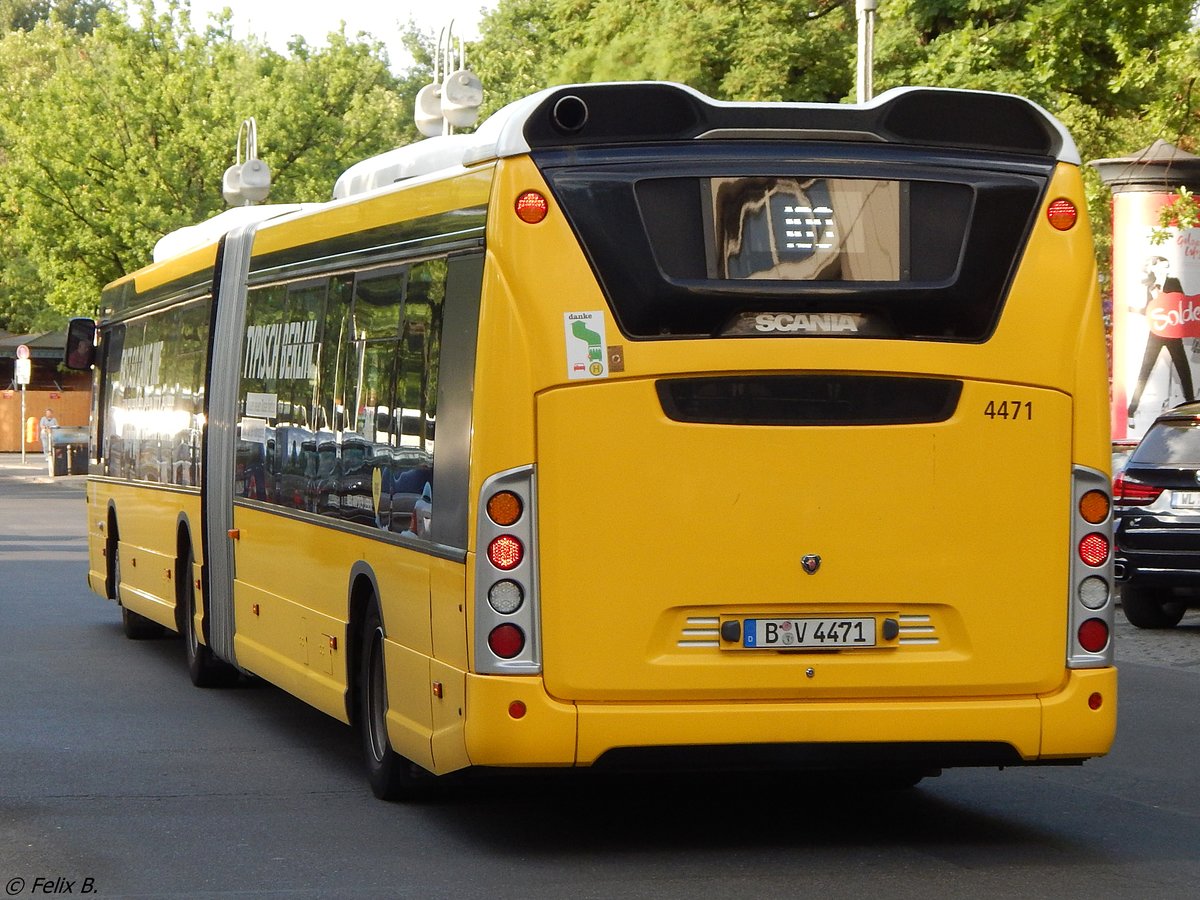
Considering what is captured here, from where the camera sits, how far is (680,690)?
799 centimetres

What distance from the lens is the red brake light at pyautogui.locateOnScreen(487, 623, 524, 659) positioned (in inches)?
313

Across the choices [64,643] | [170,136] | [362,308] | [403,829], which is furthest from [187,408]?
[170,136]

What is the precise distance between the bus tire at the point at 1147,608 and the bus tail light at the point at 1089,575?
10.7m

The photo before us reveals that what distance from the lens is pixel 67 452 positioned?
53562 mm

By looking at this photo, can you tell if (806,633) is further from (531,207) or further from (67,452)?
(67,452)

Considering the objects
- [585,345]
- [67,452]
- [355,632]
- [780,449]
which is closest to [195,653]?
[355,632]

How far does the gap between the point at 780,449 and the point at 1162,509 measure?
10.6 metres

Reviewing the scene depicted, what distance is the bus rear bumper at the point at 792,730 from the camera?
7922 mm

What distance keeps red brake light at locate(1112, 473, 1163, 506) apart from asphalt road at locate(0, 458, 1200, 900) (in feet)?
18.1

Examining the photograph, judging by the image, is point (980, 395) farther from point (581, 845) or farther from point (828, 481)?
point (581, 845)

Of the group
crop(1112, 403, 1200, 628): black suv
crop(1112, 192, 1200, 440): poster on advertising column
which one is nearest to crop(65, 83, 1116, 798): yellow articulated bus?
crop(1112, 403, 1200, 628): black suv

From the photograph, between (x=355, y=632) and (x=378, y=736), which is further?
(x=355, y=632)

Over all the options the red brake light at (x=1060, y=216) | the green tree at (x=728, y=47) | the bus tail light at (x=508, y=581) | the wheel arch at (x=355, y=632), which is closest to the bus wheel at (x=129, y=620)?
the wheel arch at (x=355, y=632)

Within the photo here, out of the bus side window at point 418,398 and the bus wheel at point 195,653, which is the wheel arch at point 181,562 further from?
the bus side window at point 418,398
